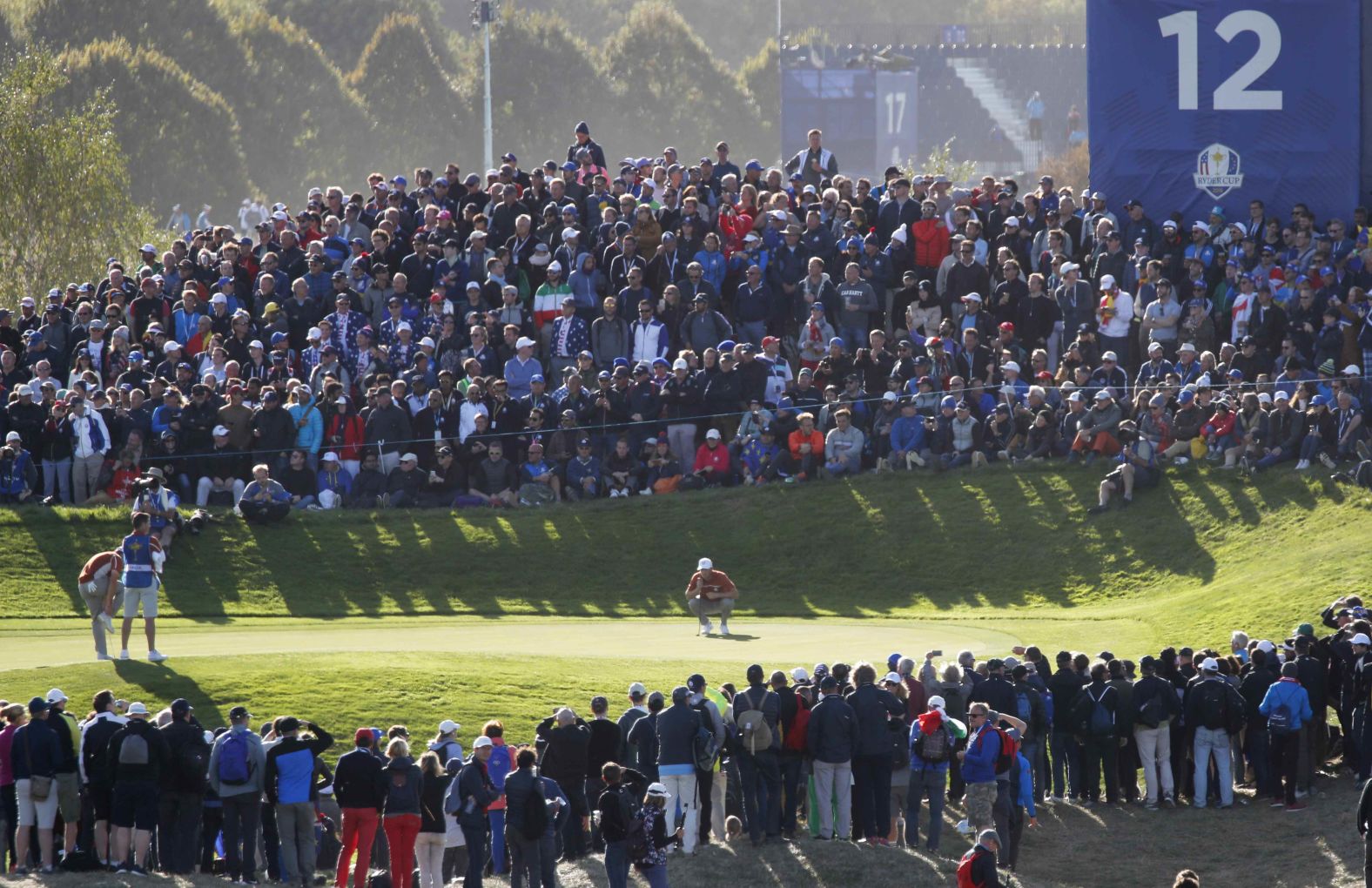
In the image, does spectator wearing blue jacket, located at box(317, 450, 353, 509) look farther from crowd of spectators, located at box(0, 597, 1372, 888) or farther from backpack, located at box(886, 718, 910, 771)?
backpack, located at box(886, 718, 910, 771)

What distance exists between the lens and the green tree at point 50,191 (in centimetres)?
4978

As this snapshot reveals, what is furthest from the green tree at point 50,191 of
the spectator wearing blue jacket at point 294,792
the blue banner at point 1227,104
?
the spectator wearing blue jacket at point 294,792

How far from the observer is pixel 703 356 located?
3164cm

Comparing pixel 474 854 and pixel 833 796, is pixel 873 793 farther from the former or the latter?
pixel 474 854

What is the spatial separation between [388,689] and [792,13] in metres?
→ 120

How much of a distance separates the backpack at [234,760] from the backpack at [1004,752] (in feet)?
21.6

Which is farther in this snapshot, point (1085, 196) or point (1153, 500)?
point (1085, 196)

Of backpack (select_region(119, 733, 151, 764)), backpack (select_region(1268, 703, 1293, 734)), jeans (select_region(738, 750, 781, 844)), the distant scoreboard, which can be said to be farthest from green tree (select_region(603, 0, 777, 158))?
backpack (select_region(119, 733, 151, 764))

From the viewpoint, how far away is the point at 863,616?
2827cm

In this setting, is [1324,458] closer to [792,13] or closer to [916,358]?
[916,358]

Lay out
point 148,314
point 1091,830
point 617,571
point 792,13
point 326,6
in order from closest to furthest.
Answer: point 1091,830, point 617,571, point 148,314, point 326,6, point 792,13

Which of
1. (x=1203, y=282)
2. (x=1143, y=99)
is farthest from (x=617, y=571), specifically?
(x=1143, y=99)

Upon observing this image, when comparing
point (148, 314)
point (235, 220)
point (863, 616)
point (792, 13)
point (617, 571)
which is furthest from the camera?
point (792, 13)

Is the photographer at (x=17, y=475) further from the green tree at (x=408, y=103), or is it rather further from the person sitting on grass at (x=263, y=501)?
the green tree at (x=408, y=103)
